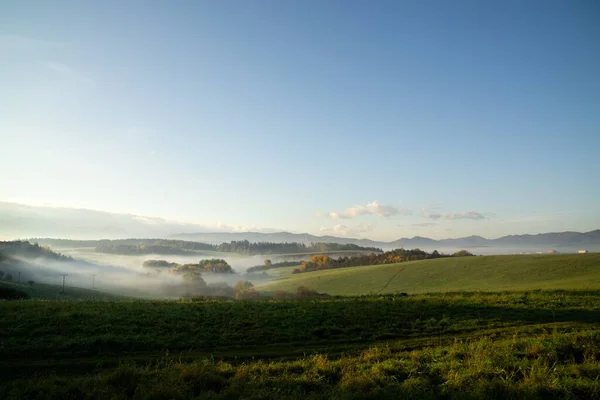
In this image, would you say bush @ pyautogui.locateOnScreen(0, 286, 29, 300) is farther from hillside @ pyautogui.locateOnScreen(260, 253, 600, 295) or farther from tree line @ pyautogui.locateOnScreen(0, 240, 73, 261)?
tree line @ pyautogui.locateOnScreen(0, 240, 73, 261)

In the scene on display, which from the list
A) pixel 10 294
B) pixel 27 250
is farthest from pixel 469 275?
pixel 27 250

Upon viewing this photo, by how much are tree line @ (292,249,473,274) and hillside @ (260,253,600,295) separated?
29.2 metres

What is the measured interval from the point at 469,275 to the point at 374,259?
58.8 m

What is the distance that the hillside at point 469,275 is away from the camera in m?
55.6

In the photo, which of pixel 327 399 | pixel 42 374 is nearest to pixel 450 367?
pixel 327 399

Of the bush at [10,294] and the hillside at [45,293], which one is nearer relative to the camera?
the bush at [10,294]

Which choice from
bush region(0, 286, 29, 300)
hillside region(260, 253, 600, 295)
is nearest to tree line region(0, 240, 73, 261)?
bush region(0, 286, 29, 300)

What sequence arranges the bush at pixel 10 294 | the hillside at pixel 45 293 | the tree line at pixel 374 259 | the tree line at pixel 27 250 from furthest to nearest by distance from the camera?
the tree line at pixel 27 250, the tree line at pixel 374 259, the hillside at pixel 45 293, the bush at pixel 10 294

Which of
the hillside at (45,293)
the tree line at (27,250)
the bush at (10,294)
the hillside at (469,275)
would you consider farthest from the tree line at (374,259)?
the tree line at (27,250)

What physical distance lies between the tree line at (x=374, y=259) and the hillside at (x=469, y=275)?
29.2 meters

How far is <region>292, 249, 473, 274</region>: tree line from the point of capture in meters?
115

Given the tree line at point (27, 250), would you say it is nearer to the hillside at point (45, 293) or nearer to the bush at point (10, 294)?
the hillside at point (45, 293)

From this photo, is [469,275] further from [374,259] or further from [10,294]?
[10,294]

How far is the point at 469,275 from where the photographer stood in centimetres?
6612
